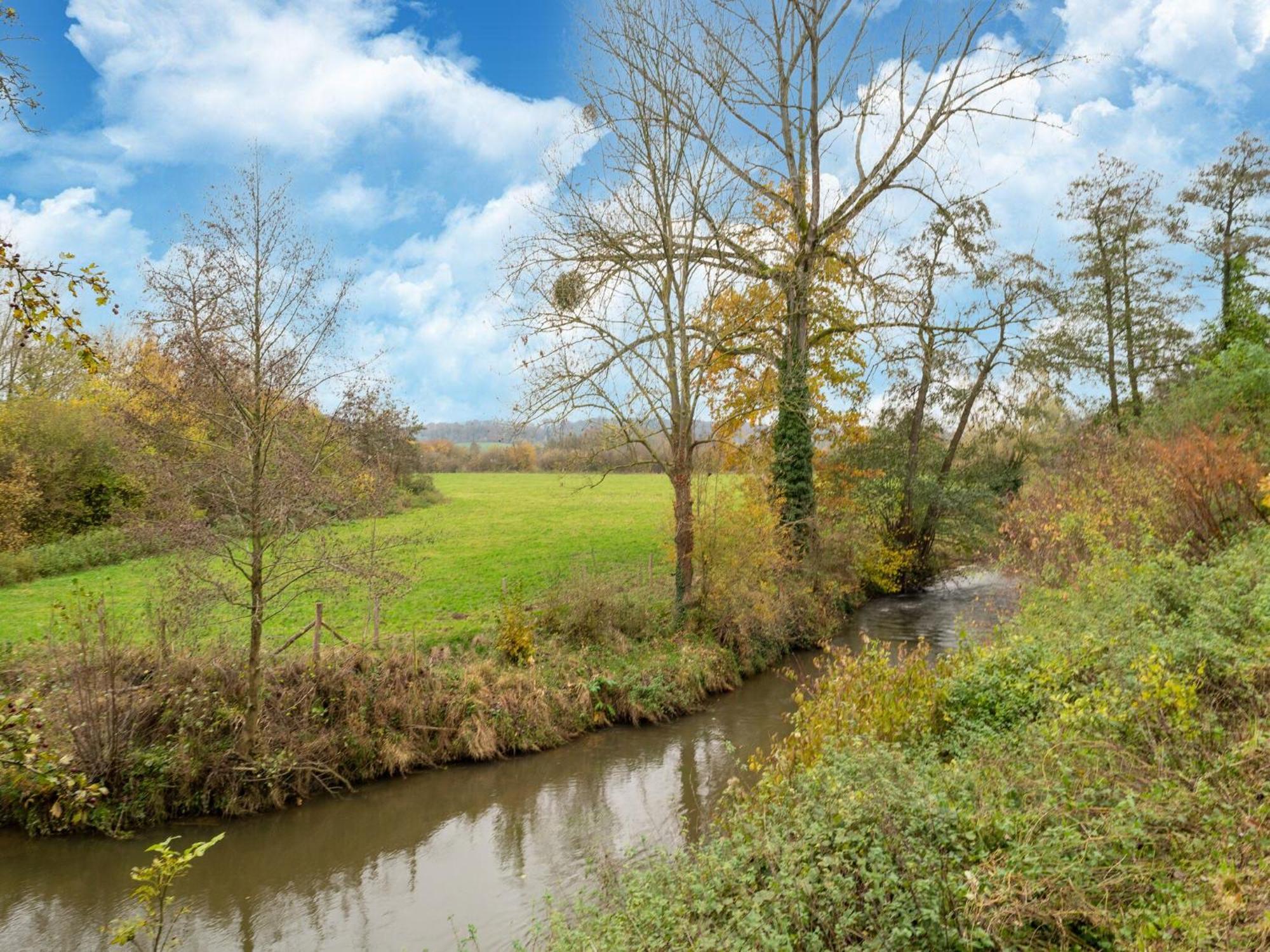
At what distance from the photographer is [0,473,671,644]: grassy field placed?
1432 cm

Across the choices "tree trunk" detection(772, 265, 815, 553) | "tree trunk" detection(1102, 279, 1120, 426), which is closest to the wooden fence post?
"tree trunk" detection(772, 265, 815, 553)

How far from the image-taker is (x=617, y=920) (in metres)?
4.87

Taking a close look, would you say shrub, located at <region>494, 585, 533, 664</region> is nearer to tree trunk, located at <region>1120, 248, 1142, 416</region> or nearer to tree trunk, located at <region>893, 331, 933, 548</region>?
tree trunk, located at <region>893, 331, 933, 548</region>

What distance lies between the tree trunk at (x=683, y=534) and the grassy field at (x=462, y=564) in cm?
168

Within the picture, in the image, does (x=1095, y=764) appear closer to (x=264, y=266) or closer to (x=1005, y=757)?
(x=1005, y=757)

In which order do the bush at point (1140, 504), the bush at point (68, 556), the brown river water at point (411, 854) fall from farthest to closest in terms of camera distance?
1. the bush at point (68, 556)
2. the bush at point (1140, 504)
3. the brown river water at point (411, 854)

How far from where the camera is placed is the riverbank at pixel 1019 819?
3.81 metres

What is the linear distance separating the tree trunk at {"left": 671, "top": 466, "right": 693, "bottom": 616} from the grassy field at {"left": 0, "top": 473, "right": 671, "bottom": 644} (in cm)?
168

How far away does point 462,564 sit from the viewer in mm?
21312

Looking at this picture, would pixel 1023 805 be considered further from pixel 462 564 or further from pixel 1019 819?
pixel 462 564

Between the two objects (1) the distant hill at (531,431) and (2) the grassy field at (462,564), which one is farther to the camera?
(1) the distant hill at (531,431)

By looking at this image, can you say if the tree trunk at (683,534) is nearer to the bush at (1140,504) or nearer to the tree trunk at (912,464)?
the bush at (1140,504)

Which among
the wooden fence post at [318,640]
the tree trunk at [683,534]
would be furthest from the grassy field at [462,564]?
the tree trunk at [683,534]

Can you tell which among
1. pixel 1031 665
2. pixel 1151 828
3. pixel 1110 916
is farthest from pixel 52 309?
pixel 1031 665
